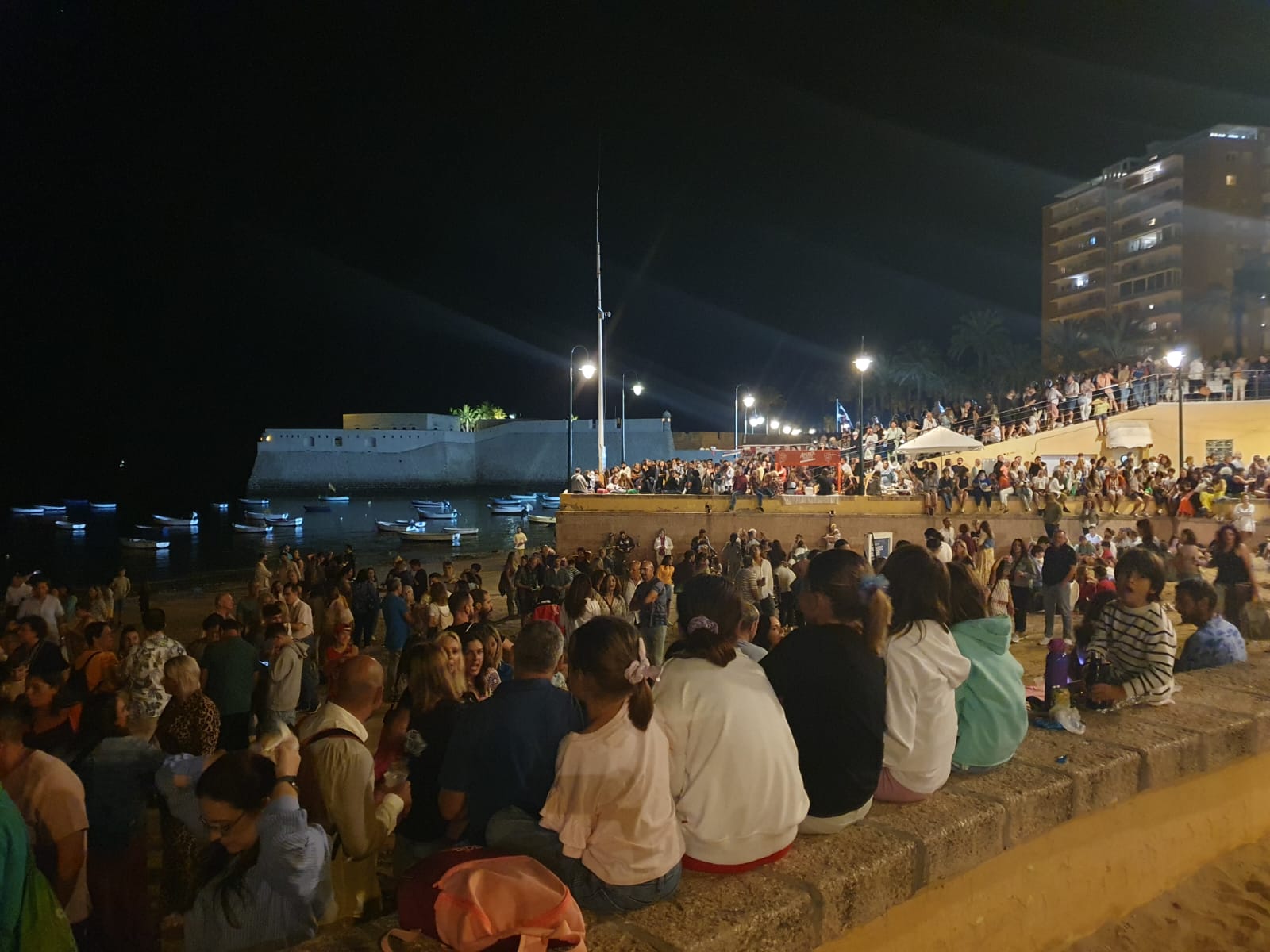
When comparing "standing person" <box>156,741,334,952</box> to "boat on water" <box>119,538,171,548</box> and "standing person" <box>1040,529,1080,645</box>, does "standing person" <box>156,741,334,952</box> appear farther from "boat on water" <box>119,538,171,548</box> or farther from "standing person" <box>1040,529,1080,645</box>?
"boat on water" <box>119,538,171,548</box>

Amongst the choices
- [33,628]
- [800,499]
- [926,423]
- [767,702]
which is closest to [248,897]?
[767,702]

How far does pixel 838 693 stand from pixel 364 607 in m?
10.3

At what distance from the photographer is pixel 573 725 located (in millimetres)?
2654

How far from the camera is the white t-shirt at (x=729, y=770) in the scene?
7.63 ft

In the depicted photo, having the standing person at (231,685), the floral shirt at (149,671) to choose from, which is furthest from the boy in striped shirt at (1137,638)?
the standing person at (231,685)

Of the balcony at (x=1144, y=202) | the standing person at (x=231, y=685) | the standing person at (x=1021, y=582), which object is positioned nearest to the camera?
the standing person at (x=231, y=685)

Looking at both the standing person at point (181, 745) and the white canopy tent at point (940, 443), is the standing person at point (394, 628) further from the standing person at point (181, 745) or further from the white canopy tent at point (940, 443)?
the white canopy tent at point (940, 443)

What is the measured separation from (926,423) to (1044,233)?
5004 cm

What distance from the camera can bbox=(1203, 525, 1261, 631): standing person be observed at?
7.10 m

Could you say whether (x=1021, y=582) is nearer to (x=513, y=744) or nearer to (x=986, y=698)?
(x=986, y=698)

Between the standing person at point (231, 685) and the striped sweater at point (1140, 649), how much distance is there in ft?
18.4

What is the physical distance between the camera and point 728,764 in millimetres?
2336

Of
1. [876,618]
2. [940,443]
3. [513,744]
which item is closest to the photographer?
[513,744]

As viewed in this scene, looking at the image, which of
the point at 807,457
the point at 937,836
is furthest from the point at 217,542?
the point at 937,836
